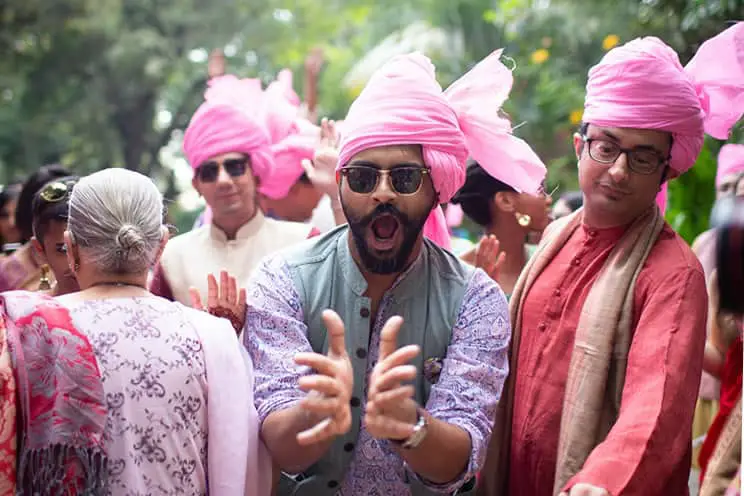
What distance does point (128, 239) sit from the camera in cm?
310

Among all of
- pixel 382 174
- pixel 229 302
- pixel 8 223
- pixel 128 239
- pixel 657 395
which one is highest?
pixel 382 174

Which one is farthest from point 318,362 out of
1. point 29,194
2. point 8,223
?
point 8,223

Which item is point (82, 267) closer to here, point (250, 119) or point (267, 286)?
point (267, 286)

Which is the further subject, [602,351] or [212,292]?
[212,292]

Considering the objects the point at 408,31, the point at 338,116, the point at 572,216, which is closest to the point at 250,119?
the point at 572,216

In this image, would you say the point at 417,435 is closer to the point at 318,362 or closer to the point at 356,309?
the point at 318,362

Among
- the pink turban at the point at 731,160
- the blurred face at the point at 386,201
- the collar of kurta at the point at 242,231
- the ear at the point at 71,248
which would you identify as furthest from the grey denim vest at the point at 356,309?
the collar of kurta at the point at 242,231

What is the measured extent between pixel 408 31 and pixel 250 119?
14686mm

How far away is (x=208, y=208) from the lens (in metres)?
5.78

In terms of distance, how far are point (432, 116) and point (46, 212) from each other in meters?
1.65

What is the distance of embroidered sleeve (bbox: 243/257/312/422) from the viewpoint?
3.17 m

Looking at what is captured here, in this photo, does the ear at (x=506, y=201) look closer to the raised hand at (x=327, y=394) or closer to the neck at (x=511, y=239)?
the neck at (x=511, y=239)

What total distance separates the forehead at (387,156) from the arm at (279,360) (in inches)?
17.9

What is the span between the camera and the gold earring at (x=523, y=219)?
5.01 m
